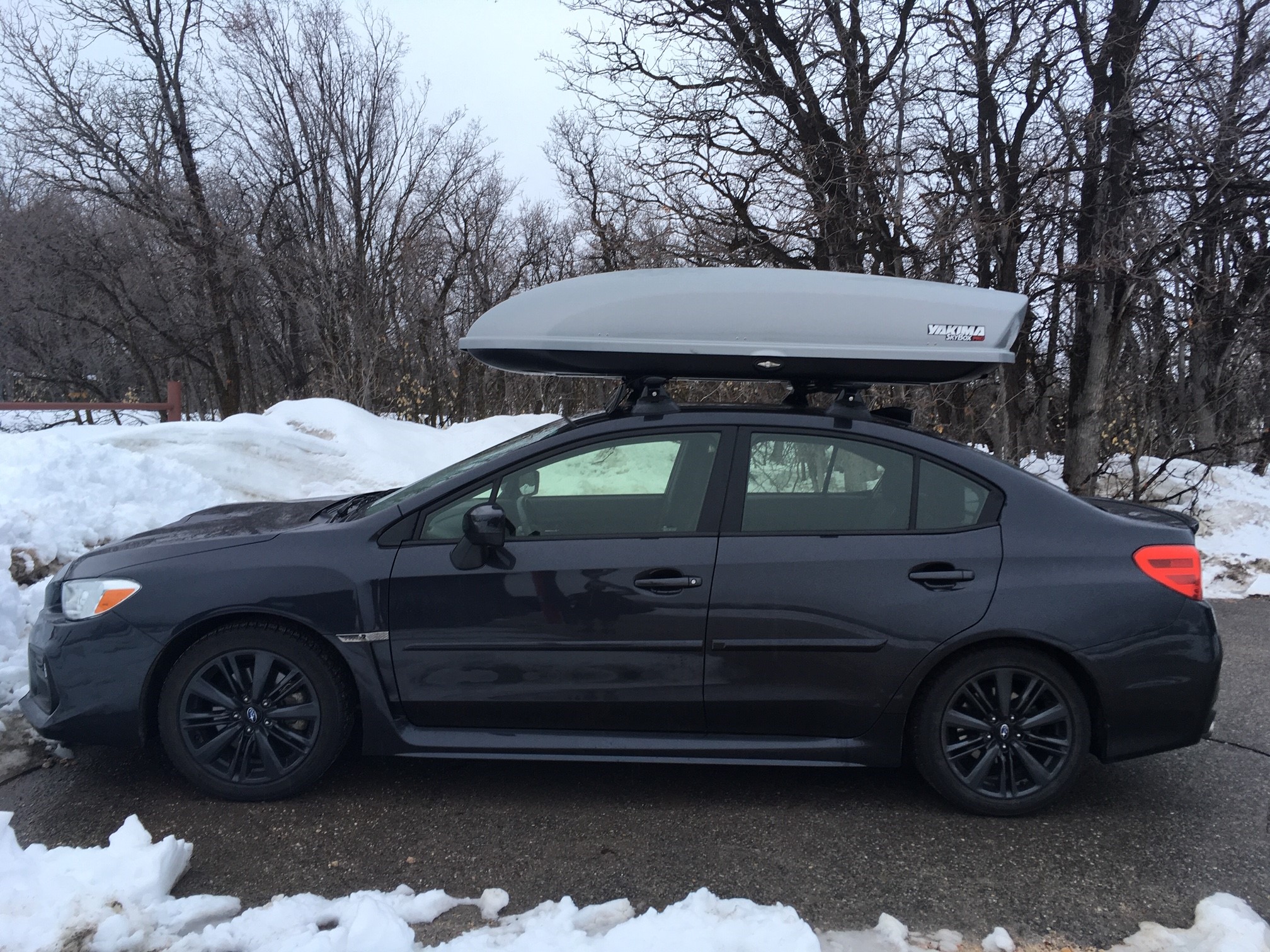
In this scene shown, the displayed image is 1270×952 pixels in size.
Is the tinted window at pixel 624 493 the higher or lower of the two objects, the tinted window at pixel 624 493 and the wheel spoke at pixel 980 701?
the higher

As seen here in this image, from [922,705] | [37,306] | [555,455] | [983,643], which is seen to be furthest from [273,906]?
[37,306]

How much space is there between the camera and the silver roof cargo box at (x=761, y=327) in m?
3.57

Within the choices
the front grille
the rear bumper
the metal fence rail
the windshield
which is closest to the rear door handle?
the rear bumper

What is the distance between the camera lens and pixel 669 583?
330 centimetres

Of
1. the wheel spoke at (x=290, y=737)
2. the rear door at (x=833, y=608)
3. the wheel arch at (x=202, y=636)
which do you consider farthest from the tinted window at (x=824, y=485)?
the wheel spoke at (x=290, y=737)

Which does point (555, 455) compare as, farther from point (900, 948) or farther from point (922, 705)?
point (900, 948)

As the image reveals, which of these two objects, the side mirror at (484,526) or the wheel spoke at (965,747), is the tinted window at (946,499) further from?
the side mirror at (484,526)

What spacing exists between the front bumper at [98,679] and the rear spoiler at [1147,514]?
3927mm

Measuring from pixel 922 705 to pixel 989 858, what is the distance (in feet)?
1.86

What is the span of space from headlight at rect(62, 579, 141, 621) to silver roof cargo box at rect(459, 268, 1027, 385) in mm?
1617

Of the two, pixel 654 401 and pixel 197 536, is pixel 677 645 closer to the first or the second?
pixel 654 401

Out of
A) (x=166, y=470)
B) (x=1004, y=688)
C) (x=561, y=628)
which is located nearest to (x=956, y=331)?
(x=1004, y=688)

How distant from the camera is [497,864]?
2988 mm

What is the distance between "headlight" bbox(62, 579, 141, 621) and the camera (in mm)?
3355
